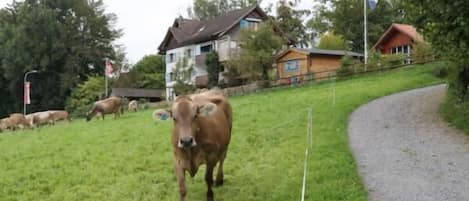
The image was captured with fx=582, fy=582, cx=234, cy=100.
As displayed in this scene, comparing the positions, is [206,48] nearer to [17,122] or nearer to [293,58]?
[293,58]

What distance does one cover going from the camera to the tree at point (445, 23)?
45.8 ft

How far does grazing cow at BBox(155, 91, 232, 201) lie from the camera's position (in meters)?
7.89

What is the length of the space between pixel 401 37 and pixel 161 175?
41285 millimetres

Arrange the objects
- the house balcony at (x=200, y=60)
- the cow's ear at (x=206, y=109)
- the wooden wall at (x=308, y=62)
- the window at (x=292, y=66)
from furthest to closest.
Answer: the house balcony at (x=200, y=60)
the window at (x=292, y=66)
the wooden wall at (x=308, y=62)
the cow's ear at (x=206, y=109)

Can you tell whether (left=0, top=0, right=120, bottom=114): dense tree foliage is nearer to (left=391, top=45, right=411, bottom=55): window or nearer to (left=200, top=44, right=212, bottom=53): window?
(left=200, top=44, right=212, bottom=53): window

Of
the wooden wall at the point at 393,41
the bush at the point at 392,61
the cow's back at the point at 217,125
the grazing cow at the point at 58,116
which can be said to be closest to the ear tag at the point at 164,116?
the cow's back at the point at 217,125

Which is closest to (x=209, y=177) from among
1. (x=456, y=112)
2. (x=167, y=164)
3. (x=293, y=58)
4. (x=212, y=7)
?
(x=167, y=164)

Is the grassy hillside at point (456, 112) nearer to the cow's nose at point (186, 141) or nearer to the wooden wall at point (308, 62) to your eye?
the cow's nose at point (186, 141)

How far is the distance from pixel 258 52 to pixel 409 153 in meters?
31.3

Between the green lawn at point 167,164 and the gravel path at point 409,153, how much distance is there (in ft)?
1.31

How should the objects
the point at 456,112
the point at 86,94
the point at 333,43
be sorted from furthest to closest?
the point at 86,94
the point at 333,43
the point at 456,112

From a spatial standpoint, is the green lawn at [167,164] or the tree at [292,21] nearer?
the green lawn at [167,164]

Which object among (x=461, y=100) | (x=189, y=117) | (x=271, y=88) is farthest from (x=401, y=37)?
(x=189, y=117)

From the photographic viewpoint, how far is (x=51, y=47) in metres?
62.8
